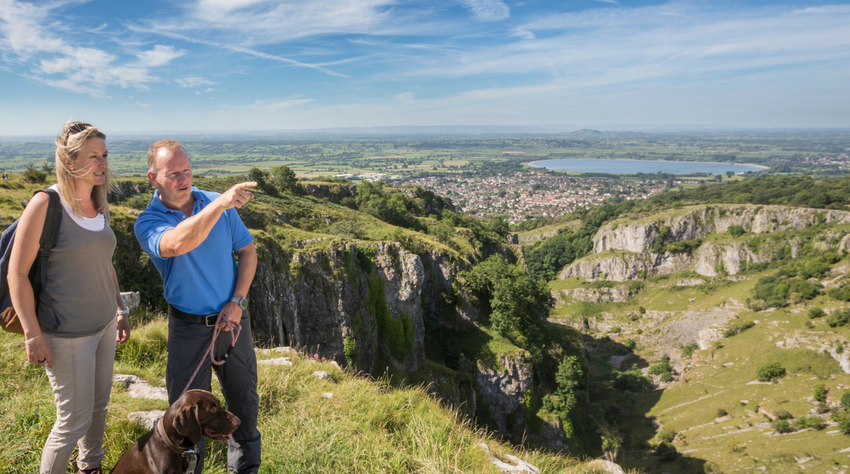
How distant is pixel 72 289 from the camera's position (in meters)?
2.51

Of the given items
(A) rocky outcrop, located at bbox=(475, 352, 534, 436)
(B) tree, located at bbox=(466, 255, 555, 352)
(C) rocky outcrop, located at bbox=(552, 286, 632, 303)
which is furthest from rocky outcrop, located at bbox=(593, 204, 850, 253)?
(A) rocky outcrop, located at bbox=(475, 352, 534, 436)

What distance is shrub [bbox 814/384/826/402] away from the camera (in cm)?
4438

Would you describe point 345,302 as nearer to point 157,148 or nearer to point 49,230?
point 157,148

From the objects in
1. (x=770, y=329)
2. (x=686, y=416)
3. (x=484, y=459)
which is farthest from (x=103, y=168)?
(x=770, y=329)

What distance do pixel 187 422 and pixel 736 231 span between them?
113156mm

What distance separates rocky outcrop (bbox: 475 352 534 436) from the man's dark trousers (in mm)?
20404

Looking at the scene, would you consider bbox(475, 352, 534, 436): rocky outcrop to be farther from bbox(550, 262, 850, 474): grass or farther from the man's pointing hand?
the man's pointing hand

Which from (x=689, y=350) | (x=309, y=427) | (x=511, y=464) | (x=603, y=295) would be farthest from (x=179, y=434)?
(x=603, y=295)

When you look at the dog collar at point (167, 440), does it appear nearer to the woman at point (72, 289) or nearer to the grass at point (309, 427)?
the woman at point (72, 289)

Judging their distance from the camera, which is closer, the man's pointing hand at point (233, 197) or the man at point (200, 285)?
the man's pointing hand at point (233, 197)

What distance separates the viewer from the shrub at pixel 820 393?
44.4 m

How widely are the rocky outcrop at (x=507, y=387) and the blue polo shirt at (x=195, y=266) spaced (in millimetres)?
20988

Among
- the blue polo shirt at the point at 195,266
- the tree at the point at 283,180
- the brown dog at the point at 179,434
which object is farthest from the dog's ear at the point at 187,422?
the tree at the point at 283,180

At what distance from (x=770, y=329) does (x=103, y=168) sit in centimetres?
7945
